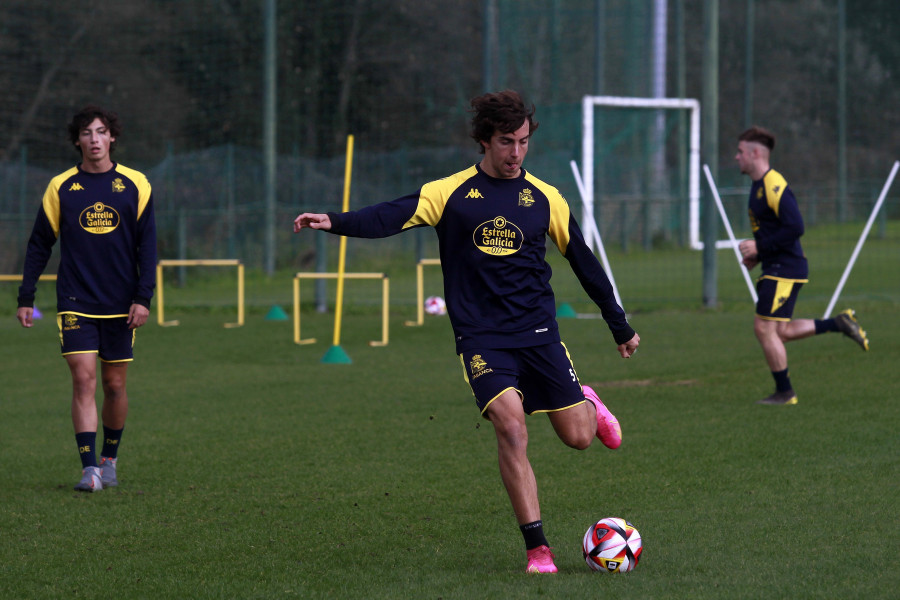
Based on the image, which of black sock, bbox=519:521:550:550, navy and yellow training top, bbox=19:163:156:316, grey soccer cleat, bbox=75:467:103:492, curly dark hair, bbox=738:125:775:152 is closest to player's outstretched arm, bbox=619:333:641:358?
black sock, bbox=519:521:550:550

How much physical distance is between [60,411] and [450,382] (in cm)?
332

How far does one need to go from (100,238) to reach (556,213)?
286 cm

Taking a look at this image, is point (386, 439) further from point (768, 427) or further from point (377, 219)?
point (377, 219)

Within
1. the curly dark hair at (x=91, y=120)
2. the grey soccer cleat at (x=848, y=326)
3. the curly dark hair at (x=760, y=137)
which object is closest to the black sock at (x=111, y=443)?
the curly dark hair at (x=91, y=120)

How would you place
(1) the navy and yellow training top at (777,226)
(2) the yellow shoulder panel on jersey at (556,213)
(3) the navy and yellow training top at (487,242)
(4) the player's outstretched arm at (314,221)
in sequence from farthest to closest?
(1) the navy and yellow training top at (777,226) < (2) the yellow shoulder panel on jersey at (556,213) < (3) the navy and yellow training top at (487,242) < (4) the player's outstretched arm at (314,221)

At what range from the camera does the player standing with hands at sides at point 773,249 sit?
894 centimetres

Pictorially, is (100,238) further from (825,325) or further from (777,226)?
(825,325)

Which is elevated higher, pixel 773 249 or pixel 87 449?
pixel 773 249

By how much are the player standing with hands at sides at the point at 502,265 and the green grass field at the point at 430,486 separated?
68 centimetres

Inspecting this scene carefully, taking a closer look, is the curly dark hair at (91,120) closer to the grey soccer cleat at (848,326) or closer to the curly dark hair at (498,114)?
the curly dark hair at (498,114)

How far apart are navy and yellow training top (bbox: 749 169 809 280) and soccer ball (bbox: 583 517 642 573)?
4748 mm

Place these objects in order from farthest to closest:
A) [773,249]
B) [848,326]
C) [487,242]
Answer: [848,326], [773,249], [487,242]

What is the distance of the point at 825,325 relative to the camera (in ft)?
33.6

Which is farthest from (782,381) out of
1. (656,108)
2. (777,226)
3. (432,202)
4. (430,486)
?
(656,108)
